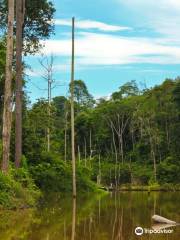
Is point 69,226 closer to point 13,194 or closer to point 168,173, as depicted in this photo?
point 13,194

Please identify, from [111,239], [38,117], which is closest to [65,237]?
[111,239]

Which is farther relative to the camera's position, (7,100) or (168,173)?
(168,173)

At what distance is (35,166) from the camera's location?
84.4 ft

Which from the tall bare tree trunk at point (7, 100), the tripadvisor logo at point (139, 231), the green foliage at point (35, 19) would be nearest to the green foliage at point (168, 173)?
the green foliage at point (35, 19)

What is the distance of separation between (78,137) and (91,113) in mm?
4127

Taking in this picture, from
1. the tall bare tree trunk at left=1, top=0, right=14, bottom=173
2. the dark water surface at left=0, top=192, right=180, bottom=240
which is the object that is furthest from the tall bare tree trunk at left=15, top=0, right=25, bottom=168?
the dark water surface at left=0, top=192, right=180, bottom=240

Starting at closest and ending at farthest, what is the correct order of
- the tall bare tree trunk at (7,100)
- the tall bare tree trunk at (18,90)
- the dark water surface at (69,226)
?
the dark water surface at (69,226) < the tall bare tree trunk at (7,100) < the tall bare tree trunk at (18,90)

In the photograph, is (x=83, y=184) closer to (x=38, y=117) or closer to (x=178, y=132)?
(x=38, y=117)

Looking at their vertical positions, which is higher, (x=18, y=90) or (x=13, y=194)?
(x=18, y=90)

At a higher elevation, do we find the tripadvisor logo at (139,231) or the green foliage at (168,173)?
the tripadvisor logo at (139,231)

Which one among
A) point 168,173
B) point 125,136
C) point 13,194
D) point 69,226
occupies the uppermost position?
point 125,136

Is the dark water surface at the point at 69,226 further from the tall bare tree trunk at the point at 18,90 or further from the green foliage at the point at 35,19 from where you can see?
the green foliage at the point at 35,19

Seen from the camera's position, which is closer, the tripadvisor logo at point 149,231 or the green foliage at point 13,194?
the tripadvisor logo at point 149,231

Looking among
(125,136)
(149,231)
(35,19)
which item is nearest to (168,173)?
(125,136)
